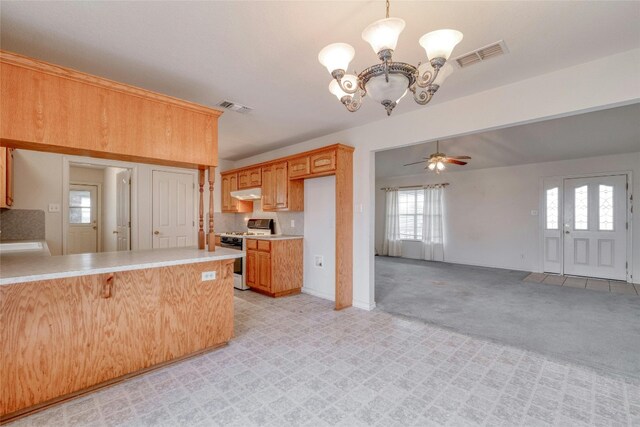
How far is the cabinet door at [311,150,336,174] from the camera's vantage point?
389 cm

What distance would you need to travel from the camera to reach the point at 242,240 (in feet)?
16.2

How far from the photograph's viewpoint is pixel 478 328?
322cm

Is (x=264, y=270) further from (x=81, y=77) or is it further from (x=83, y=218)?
(x=83, y=218)

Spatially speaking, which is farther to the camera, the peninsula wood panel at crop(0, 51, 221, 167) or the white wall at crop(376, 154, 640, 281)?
the white wall at crop(376, 154, 640, 281)

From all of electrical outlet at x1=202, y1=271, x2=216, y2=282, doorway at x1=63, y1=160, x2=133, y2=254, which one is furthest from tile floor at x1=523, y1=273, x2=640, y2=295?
doorway at x1=63, y1=160, x2=133, y2=254

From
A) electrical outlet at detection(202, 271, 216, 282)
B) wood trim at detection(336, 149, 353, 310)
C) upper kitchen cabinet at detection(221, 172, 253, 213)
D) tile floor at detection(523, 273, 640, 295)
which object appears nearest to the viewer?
electrical outlet at detection(202, 271, 216, 282)

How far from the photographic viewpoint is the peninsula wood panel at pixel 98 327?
1816mm

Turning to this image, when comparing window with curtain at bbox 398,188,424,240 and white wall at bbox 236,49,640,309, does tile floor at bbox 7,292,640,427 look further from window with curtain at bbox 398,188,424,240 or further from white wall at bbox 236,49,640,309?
window with curtain at bbox 398,188,424,240

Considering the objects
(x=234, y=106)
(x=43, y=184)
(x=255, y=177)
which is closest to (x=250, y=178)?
(x=255, y=177)

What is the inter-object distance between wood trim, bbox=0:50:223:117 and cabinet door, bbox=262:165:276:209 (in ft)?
7.25

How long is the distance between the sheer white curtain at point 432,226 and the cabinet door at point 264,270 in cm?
504

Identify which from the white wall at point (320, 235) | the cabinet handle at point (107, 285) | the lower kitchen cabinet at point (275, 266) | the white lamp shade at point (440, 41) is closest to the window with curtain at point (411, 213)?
the white wall at point (320, 235)

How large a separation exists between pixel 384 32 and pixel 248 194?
14.7ft

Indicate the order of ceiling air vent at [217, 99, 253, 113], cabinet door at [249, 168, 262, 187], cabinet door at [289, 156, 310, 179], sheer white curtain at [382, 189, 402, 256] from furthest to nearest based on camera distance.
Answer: sheer white curtain at [382, 189, 402, 256], cabinet door at [249, 168, 262, 187], cabinet door at [289, 156, 310, 179], ceiling air vent at [217, 99, 253, 113]
